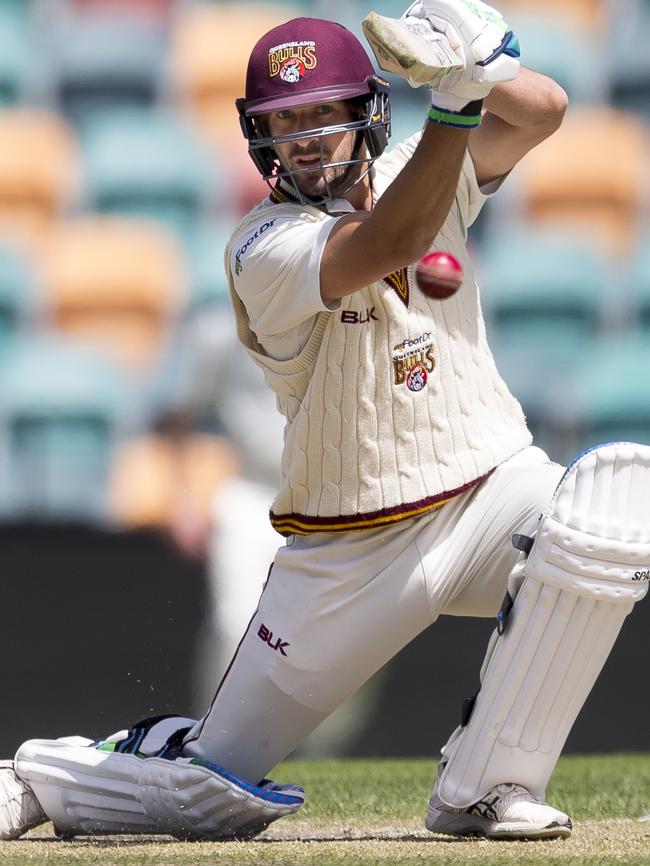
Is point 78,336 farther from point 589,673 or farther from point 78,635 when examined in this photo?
point 589,673

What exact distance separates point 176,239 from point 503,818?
15.9 feet

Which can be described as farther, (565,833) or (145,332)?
(145,332)

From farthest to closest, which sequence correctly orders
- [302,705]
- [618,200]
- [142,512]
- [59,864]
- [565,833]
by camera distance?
[618,200] < [142,512] < [302,705] < [565,833] < [59,864]

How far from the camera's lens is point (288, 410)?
260cm

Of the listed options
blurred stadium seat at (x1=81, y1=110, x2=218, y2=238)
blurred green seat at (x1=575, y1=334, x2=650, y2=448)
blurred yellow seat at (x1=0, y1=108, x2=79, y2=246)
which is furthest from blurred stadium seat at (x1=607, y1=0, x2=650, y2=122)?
blurred yellow seat at (x1=0, y1=108, x2=79, y2=246)

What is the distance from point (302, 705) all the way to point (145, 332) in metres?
4.38

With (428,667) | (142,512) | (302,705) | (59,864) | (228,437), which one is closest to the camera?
(59,864)

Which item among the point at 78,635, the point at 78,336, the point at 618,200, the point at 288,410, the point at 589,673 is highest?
the point at 618,200

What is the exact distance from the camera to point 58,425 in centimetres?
632

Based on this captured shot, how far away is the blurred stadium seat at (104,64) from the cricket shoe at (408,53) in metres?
5.30

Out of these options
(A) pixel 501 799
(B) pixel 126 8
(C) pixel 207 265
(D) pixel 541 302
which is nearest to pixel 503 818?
(A) pixel 501 799

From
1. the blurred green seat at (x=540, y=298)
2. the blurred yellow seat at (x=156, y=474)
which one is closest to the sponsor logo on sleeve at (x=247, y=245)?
the blurred yellow seat at (x=156, y=474)

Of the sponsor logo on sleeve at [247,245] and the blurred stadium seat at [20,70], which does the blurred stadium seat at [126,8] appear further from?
the sponsor logo on sleeve at [247,245]

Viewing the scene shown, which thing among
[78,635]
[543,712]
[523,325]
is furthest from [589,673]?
[523,325]
